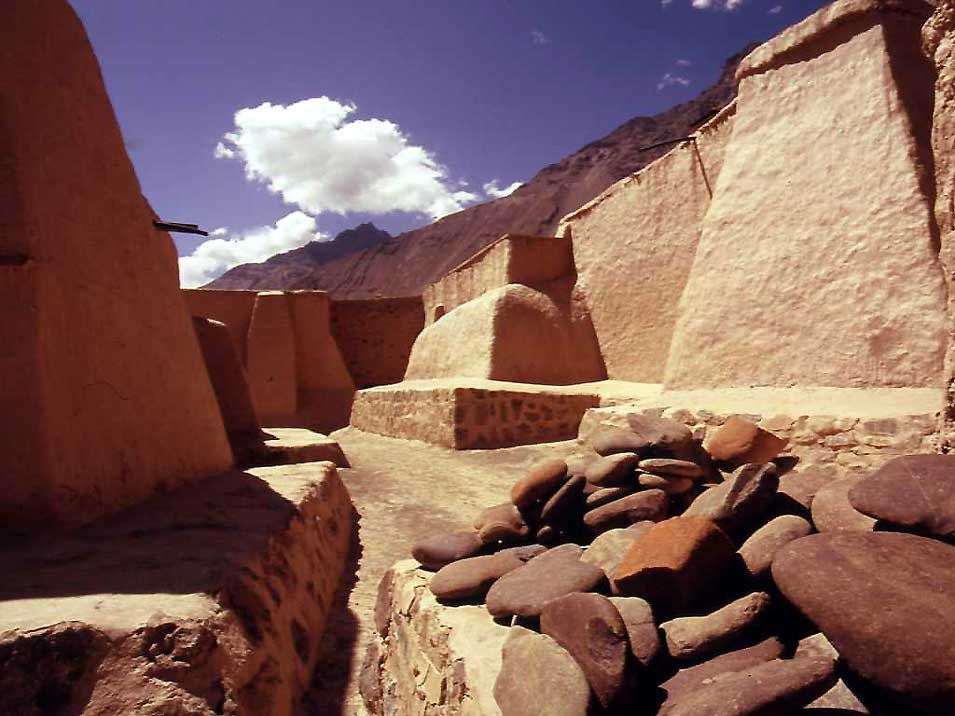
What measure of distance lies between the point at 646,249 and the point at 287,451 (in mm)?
5850

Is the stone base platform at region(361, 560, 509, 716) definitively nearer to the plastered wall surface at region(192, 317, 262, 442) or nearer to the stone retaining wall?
the plastered wall surface at region(192, 317, 262, 442)

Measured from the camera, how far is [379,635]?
2.67 m

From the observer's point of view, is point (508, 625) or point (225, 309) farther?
point (225, 309)

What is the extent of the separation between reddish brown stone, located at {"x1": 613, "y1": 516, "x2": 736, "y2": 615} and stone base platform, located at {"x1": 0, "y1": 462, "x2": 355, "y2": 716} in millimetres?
1233

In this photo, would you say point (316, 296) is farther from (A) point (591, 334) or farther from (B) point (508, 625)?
(B) point (508, 625)

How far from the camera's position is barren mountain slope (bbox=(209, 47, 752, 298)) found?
3344 cm

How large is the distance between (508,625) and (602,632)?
1.91 feet

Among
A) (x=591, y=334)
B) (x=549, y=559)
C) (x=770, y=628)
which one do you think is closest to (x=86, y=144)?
(x=549, y=559)

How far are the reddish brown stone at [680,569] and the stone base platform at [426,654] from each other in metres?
0.48

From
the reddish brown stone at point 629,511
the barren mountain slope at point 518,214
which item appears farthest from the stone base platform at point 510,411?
the barren mountain slope at point 518,214

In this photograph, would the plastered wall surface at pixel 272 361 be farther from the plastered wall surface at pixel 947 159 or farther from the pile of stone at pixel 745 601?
the plastered wall surface at pixel 947 159

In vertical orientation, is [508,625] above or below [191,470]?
below

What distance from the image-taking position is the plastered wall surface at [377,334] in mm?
15805

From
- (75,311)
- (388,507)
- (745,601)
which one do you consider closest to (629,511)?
(745,601)
